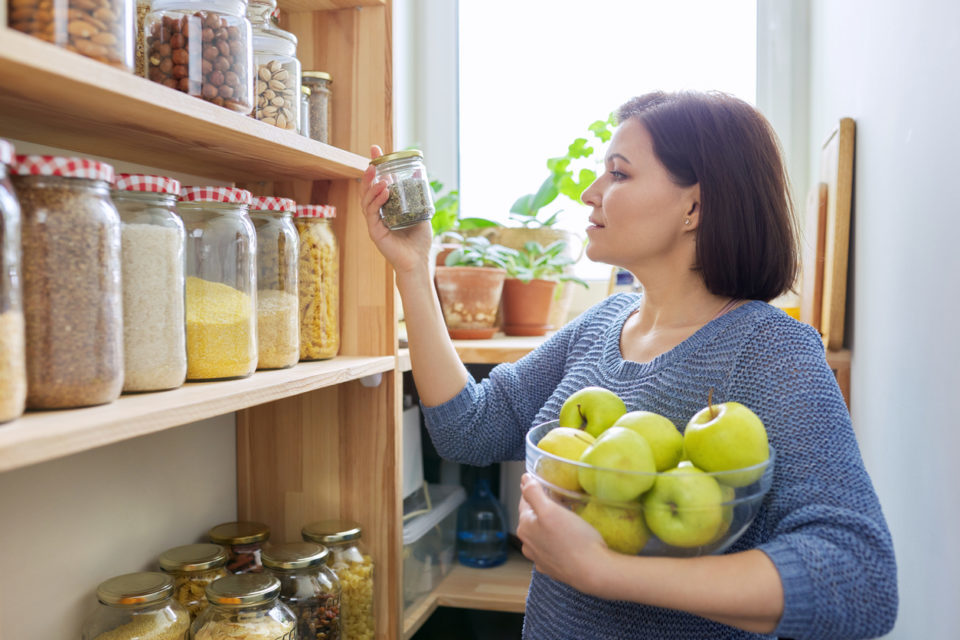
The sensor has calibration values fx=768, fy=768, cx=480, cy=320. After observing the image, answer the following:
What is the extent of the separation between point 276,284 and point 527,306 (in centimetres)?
86

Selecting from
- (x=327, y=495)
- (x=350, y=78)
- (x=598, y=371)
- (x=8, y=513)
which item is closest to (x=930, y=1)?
(x=598, y=371)

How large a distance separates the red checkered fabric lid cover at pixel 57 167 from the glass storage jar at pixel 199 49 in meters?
0.19

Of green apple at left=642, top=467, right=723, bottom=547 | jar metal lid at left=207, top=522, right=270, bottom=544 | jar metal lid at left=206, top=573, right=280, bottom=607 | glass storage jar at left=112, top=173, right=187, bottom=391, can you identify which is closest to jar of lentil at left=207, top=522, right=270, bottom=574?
jar metal lid at left=207, top=522, right=270, bottom=544

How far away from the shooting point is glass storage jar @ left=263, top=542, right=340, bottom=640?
1.01 m

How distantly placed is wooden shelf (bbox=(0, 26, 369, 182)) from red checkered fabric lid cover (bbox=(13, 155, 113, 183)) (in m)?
0.06

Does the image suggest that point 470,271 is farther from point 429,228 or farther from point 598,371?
point 598,371

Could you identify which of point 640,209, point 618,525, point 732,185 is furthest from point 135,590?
point 732,185

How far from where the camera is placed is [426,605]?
1466 millimetres

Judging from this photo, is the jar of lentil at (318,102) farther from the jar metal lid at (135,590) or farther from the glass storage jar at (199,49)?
the jar metal lid at (135,590)

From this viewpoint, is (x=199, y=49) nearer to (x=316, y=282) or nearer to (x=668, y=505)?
(x=316, y=282)

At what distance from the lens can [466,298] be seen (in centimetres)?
156

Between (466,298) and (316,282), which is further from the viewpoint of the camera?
(466,298)

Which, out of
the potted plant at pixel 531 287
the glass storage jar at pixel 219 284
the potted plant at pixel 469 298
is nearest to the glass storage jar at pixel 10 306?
the glass storage jar at pixel 219 284

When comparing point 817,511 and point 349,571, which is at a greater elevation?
point 817,511
